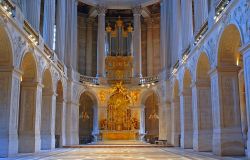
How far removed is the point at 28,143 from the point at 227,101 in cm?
921

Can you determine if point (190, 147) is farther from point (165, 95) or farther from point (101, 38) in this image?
point (101, 38)

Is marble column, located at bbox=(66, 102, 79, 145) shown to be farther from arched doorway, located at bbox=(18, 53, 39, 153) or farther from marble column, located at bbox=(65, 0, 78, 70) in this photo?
arched doorway, located at bbox=(18, 53, 39, 153)

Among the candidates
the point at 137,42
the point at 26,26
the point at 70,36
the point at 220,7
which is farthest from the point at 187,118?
the point at 137,42

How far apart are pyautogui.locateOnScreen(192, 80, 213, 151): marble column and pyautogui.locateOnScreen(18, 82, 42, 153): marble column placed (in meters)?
7.81

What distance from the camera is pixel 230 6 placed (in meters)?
13.1

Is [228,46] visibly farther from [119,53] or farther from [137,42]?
[119,53]

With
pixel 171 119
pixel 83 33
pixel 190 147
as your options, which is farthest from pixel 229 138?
pixel 83 33

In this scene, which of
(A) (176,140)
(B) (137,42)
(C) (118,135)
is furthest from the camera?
(B) (137,42)

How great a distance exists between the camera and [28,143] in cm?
1761

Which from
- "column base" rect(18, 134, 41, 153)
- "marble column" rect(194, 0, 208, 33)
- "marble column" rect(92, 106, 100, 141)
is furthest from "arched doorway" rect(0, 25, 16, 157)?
"marble column" rect(92, 106, 100, 141)

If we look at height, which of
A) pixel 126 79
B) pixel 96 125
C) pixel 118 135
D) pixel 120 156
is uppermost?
pixel 126 79

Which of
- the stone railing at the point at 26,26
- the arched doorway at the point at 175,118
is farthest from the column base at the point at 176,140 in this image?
the stone railing at the point at 26,26

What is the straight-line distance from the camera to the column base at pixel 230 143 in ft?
47.5

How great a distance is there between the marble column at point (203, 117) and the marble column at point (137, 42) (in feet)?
47.0
